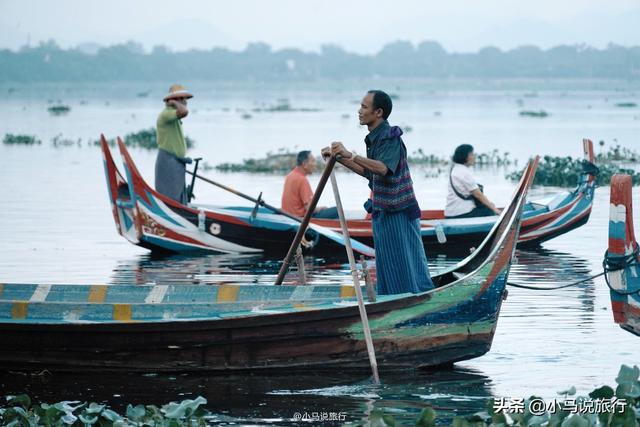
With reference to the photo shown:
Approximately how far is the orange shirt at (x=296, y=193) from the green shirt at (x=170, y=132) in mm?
1144

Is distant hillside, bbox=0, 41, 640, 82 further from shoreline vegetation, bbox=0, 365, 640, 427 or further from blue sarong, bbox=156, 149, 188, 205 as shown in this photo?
shoreline vegetation, bbox=0, 365, 640, 427

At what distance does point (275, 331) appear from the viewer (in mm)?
8008

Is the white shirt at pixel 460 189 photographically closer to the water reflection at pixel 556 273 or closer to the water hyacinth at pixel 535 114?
the water reflection at pixel 556 273

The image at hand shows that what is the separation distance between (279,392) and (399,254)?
118 cm

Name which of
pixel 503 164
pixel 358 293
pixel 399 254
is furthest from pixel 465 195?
pixel 503 164

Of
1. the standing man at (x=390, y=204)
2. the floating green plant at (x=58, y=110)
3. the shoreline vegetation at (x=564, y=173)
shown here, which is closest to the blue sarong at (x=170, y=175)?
the standing man at (x=390, y=204)

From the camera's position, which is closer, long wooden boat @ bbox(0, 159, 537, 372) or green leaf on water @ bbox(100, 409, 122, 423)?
green leaf on water @ bbox(100, 409, 122, 423)

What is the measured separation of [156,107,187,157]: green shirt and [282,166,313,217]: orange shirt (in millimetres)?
1144

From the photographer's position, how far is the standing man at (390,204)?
310 inches

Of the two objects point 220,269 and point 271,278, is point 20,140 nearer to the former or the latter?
point 220,269

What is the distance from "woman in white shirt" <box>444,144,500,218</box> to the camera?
12688 millimetres

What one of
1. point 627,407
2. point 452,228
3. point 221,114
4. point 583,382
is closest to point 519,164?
point 452,228

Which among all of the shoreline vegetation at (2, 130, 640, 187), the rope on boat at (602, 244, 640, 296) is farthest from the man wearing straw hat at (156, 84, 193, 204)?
the shoreline vegetation at (2, 130, 640, 187)

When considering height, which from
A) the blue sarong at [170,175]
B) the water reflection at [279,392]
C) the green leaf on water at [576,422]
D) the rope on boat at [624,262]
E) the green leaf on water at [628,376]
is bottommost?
the water reflection at [279,392]
